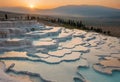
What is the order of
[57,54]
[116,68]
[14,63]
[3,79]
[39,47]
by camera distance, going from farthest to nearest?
[39,47] → [57,54] → [116,68] → [14,63] → [3,79]

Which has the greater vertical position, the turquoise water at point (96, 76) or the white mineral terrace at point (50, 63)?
the white mineral terrace at point (50, 63)

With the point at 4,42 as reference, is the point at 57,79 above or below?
below

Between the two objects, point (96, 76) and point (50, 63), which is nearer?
point (96, 76)

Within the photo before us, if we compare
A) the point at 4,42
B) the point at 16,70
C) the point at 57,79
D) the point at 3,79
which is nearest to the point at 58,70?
the point at 57,79

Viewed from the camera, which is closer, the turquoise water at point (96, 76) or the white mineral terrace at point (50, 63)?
the white mineral terrace at point (50, 63)

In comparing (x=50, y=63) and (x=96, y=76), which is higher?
(x=50, y=63)

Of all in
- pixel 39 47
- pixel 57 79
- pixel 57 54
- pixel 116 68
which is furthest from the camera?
pixel 39 47

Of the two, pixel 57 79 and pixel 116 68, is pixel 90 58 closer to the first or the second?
pixel 116 68

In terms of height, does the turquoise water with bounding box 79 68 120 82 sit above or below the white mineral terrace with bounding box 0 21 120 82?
below
